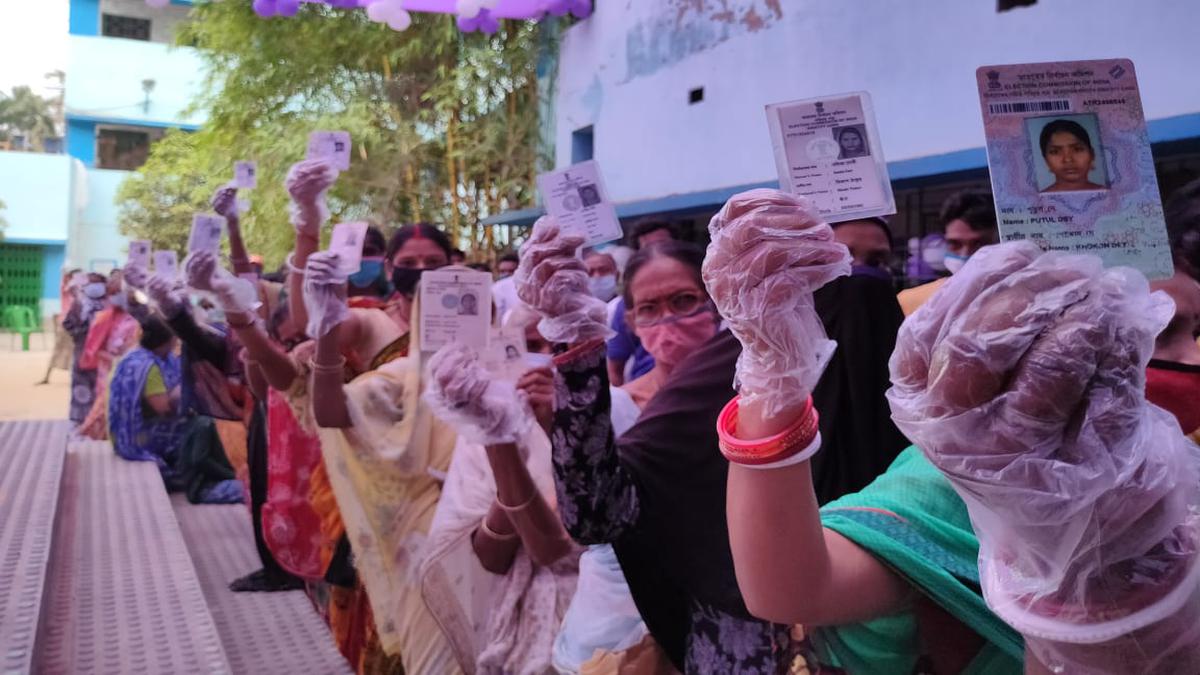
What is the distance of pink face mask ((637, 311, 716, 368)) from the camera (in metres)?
2.04

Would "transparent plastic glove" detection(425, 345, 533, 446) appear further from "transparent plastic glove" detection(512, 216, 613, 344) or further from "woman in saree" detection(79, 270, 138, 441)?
"woman in saree" detection(79, 270, 138, 441)

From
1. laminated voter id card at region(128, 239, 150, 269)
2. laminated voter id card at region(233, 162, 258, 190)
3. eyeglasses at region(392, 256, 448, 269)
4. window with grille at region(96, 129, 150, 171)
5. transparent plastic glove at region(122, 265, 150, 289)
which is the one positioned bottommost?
eyeglasses at region(392, 256, 448, 269)

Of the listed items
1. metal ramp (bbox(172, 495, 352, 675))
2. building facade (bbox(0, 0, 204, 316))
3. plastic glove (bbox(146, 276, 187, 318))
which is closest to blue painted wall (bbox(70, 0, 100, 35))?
building facade (bbox(0, 0, 204, 316))

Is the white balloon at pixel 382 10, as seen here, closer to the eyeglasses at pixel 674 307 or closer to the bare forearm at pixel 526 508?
the eyeglasses at pixel 674 307

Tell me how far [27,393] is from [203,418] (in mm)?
7732

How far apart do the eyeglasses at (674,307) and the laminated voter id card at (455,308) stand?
37 centimetres

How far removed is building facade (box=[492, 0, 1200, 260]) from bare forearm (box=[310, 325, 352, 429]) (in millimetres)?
3259

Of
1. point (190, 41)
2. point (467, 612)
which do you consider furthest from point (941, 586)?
point (190, 41)

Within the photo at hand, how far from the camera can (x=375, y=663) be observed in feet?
9.52

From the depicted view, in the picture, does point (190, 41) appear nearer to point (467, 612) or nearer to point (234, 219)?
point (234, 219)

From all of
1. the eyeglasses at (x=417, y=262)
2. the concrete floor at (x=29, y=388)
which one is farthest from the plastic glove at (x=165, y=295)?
the concrete floor at (x=29, y=388)

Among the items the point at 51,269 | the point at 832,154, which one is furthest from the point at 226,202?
the point at 51,269

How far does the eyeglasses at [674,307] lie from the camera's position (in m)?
2.08

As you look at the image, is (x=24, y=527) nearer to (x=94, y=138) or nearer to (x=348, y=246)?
(x=348, y=246)
